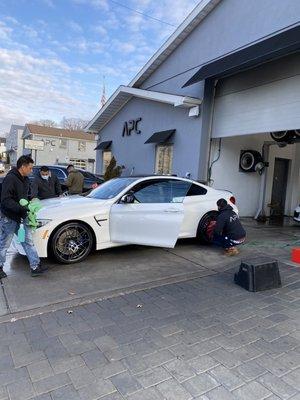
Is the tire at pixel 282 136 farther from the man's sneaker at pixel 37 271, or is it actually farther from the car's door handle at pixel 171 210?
the man's sneaker at pixel 37 271

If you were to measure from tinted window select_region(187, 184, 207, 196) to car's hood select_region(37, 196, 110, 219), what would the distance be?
185cm

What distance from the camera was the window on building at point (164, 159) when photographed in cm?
1295

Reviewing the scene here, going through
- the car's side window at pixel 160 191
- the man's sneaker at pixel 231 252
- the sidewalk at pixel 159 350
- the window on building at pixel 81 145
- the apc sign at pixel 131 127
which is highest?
the window on building at pixel 81 145

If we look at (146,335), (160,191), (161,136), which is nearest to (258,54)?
(160,191)

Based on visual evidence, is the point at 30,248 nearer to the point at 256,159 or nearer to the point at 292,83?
the point at 292,83

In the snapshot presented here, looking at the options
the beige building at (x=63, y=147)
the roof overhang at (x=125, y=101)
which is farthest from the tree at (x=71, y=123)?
the roof overhang at (x=125, y=101)

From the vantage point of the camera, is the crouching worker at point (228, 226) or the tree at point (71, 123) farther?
the tree at point (71, 123)

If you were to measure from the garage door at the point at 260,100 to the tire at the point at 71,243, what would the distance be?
5.67m

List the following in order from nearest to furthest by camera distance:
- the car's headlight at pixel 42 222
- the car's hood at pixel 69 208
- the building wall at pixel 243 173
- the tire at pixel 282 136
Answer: the car's headlight at pixel 42 222, the car's hood at pixel 69 208, the tire at pixel 282 136, the building wall at pixel 243 173

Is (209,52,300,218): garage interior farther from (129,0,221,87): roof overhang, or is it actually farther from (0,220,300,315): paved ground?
(0,220,300,315): paved ground

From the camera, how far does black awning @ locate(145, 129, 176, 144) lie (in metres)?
12.5

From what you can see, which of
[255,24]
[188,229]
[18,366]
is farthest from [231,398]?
[255,24]

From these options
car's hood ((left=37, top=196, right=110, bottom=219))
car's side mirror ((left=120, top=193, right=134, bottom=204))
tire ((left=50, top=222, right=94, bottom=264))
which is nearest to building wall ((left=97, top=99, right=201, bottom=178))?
car's side mirror ((left=120, top=193, right=134, bottom=204))

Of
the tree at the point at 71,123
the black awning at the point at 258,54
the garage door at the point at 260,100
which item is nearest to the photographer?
the black awning at the point at 258,54
